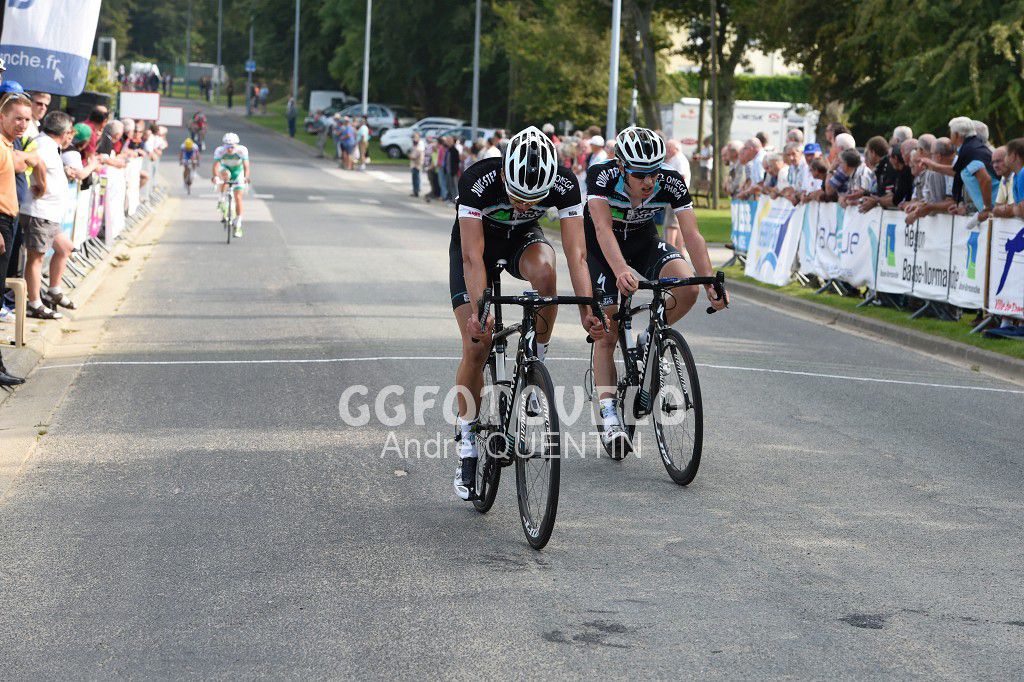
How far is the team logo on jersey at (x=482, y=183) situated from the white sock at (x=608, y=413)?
199 cm

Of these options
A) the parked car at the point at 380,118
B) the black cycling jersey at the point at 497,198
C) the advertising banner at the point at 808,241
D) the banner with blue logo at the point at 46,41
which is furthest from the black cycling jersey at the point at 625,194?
the parked car at the point at 380,118

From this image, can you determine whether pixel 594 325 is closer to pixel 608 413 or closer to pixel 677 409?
pixel 677 409

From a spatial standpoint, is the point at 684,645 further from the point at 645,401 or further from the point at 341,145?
the point at 341,145

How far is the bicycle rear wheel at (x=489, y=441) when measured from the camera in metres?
6.72

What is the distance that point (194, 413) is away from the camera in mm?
9445

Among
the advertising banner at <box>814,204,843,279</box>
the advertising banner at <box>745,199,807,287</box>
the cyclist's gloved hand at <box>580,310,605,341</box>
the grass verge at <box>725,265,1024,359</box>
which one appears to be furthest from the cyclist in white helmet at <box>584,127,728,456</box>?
the advertising banner at <box>745,199,807,287</box>

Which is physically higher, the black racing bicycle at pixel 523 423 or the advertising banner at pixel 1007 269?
the advertising banner at pixel 1007 269

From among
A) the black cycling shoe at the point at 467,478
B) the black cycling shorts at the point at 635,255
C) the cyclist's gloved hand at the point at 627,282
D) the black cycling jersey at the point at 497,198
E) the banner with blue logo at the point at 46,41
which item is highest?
the banner with blue logo at the point at 46,41

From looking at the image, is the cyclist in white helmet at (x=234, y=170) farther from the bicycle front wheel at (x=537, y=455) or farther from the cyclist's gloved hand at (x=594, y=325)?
the bicycle front wheel at (x=537, y=455)

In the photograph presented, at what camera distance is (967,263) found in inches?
562

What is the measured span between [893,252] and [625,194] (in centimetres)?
879

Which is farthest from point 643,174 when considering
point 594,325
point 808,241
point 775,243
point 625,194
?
point 775,243

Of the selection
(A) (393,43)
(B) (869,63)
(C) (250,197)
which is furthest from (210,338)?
(A) (393,43)

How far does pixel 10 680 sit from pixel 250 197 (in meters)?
34.2
